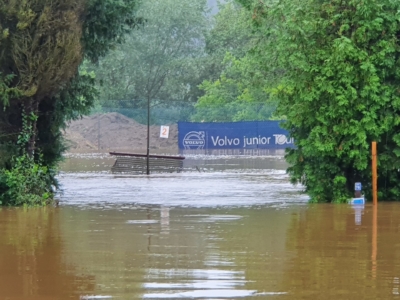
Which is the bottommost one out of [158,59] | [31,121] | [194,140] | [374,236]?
[374,236]

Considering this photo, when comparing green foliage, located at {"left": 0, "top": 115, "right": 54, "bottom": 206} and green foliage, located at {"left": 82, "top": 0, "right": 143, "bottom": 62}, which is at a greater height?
green foliage, located at {"left": 82, "top": 0, "right": 143, "bottom": 62}

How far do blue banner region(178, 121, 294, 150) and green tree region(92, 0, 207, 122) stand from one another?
68.0 ft

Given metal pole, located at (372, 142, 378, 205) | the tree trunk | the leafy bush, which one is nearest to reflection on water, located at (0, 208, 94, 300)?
the leafy bush

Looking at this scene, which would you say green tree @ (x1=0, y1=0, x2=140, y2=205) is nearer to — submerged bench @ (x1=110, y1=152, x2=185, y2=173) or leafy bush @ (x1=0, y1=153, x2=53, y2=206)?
leafy bush @ (x1=0, y1=153, x2=53, y2=206)

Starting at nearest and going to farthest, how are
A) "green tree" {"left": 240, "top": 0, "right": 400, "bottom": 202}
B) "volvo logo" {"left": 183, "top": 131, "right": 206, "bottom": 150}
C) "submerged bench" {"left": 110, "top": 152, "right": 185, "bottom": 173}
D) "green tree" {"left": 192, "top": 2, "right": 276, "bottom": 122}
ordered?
"green tree" {"left": 240, "top": 0, "right": 400, "bottom": 202}
"submerged bench" {"left": 110, "top": 152, "right": 185, "bottom": 173}
"volvo logo" {"left": 183, "top": 131, "right": 206, "bottom": 150}
"green tree" {"left": 192, "top": 2, "right": 276, "bottom": 122}

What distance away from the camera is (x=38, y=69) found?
18484 mm

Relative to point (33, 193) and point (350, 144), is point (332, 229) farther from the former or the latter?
point (33, 193)

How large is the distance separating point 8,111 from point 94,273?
9961 millimetres

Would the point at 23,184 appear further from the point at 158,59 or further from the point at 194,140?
the point at 158,59

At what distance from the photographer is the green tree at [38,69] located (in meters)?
18.4

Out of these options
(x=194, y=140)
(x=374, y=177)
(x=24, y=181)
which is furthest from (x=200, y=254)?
(x=194, y=140)

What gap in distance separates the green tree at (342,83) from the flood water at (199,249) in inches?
48.1

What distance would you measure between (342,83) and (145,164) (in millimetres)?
15923

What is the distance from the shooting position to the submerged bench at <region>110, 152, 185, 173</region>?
110 ft
